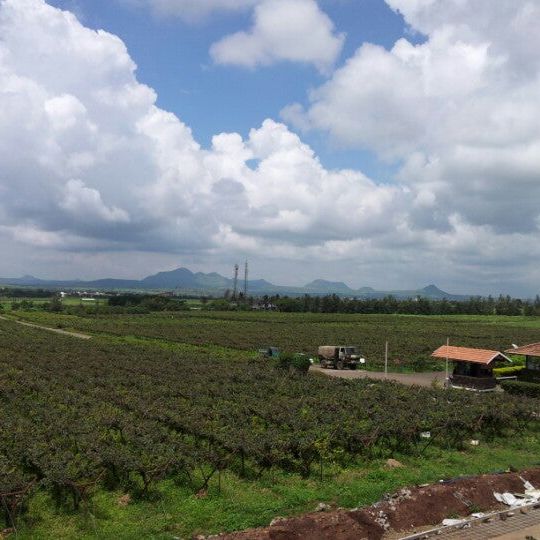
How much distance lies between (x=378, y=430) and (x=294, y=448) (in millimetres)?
3015

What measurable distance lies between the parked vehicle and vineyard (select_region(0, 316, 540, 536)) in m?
9.34

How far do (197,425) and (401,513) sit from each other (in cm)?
695

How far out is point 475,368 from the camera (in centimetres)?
3012

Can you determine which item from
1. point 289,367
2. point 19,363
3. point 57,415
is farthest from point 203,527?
point 19,363

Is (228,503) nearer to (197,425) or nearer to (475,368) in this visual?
(197,425)

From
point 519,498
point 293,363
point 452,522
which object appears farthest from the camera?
point 293,363

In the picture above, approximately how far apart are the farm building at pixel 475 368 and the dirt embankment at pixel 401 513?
15.8 meters

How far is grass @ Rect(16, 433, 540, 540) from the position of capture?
10938 mm

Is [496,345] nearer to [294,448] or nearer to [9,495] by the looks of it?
[294,448]

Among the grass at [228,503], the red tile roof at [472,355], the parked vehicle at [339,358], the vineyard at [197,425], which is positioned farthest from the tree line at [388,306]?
the grass at [228,503]

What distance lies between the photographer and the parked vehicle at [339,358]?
3838 centimetres

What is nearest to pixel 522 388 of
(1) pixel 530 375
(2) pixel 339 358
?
(1) pixel 530 375

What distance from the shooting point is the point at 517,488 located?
13.8m

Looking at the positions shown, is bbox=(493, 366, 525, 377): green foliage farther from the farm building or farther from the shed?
the farm building
